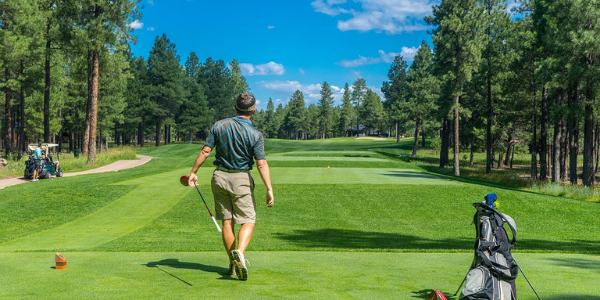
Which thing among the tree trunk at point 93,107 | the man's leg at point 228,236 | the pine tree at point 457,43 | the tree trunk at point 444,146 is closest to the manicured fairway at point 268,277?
the man's leg at point 228,236

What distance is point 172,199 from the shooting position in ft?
60.8

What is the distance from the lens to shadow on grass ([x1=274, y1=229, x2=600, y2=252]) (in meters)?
11.8

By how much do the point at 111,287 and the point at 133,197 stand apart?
13795 mm

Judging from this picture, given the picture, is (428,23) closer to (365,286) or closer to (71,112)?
(365,286)

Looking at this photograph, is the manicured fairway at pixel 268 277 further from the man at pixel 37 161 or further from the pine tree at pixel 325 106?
the pine tree at pixel 325 106

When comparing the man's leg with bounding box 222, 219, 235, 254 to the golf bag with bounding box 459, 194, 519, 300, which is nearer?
the golf bag with bounding box 459, 194, 519, 300

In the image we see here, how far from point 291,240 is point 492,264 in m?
8.64

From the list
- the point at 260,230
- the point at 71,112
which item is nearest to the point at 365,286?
the point at 260,230

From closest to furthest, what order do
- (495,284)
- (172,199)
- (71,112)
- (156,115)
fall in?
(495,284), (172,199), (71,112), (156,115)

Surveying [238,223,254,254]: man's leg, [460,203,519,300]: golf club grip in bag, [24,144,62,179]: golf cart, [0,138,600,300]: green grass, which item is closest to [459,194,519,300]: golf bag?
[460,203,519,300]: golf club grip in bag

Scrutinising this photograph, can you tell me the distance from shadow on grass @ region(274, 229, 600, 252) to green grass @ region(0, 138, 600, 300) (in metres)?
0.06

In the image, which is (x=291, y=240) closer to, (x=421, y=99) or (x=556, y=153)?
(x=556, y=153)

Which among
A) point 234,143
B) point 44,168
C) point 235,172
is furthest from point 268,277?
point 44,168

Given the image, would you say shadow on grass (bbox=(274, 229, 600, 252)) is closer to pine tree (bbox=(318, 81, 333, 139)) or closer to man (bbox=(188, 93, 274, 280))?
man (bbox=(188, 93, 274, 280))
